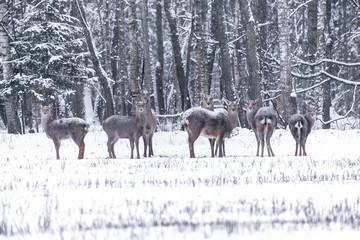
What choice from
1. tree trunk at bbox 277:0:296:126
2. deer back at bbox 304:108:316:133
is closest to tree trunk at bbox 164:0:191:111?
tree trunk at bbox 277:0:296:126

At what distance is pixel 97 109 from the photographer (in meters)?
47.6

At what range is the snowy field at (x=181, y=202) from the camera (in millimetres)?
4566

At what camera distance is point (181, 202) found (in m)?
5.91

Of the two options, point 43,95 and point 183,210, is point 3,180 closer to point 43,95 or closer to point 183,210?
point 183,210

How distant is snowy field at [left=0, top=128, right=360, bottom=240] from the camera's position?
457 centimetres

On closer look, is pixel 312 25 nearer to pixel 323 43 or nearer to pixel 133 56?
pixel 323 43

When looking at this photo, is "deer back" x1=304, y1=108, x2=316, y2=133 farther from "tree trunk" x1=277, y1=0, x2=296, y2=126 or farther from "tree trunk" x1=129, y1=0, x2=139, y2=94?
"tree trunk" x1=129, y1=0, x2=139, y2=94

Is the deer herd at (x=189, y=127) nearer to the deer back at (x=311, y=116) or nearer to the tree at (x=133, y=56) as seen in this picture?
the deer back at (x=311, y=116)

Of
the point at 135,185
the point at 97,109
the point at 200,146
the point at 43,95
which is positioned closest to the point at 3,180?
the point at 135,185

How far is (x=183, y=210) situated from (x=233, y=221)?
2.51ft

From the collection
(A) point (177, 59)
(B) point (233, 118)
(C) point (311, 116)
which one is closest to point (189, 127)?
(B) point (233, 118)

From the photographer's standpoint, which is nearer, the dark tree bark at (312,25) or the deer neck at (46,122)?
the deer neck at (46,122)

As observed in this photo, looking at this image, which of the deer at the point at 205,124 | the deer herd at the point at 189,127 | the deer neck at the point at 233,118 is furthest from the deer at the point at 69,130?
the deer neck at the point at 233,118

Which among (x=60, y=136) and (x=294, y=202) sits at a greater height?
(x=60, y=136)
